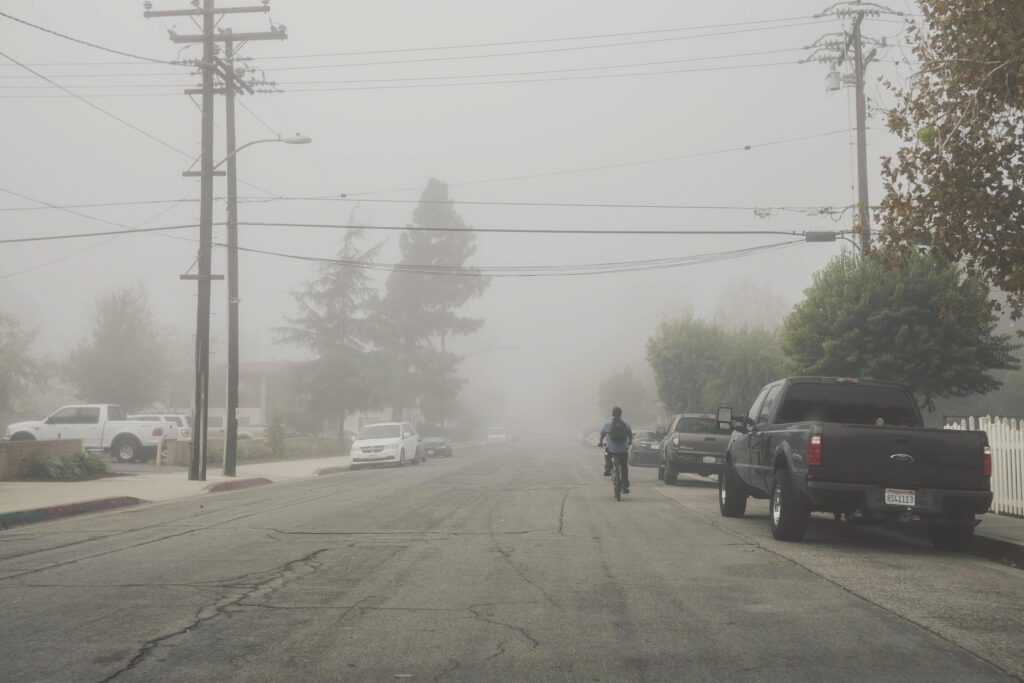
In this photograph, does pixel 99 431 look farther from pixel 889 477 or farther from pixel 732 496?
pixel 889 477

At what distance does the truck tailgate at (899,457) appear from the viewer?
11.0m

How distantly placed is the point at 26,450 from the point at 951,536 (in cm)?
2014

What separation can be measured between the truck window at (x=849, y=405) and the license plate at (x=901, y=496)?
2064 mm

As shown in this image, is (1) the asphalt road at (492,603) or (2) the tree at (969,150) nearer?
(1) the asphalt road at (492,603)

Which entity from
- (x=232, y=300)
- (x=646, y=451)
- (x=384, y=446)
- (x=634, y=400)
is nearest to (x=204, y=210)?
(x=232, y=300)

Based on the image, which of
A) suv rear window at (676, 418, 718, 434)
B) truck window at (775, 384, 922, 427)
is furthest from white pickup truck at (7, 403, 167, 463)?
truck window at (775, 384, 922, 427)

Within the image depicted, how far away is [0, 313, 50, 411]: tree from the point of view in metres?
63.2

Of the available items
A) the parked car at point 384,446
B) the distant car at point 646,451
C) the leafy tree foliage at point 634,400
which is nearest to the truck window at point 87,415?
the parked car at point 384,446

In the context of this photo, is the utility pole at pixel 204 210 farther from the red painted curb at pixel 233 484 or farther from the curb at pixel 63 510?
the curb at pixel 63 510

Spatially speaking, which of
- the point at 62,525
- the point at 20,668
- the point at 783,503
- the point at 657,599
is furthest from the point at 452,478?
the point at 20,668

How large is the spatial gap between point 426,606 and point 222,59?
23.4 metres

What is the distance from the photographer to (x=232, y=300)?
1072 inches

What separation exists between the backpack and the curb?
30.7 feet

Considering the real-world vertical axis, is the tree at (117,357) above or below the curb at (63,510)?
above
